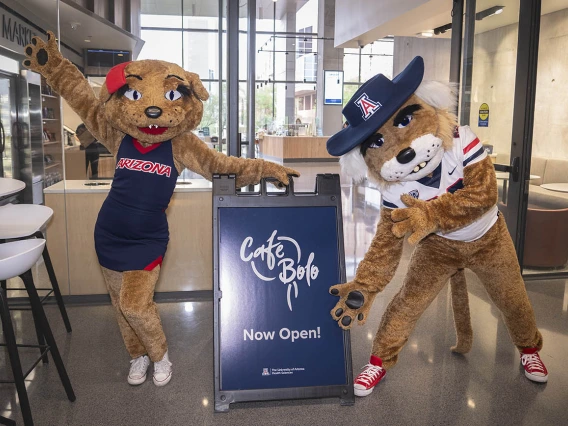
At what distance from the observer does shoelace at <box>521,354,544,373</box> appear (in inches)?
107

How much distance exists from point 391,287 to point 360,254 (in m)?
0.96

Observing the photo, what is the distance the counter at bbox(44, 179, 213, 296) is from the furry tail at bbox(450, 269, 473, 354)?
1.79m

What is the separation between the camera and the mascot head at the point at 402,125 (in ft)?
7.23

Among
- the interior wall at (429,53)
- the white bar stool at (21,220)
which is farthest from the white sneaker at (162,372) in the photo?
the interior wall at (429,53)

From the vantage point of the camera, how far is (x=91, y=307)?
3.79m

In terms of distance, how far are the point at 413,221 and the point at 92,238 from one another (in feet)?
8.23

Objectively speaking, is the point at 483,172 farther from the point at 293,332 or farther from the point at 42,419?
the point at 42,419

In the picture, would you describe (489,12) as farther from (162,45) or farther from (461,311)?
(461,311)

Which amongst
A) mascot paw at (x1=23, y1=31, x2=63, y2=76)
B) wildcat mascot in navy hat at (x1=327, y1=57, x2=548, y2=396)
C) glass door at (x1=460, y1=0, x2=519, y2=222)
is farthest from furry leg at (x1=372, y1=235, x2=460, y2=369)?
glass door at (x1=460, y1=0, x2=519, y2=222)

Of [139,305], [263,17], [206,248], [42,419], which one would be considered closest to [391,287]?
[206,248]

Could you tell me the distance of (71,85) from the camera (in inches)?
103

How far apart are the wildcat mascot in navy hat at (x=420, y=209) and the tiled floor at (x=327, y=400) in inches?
6.6

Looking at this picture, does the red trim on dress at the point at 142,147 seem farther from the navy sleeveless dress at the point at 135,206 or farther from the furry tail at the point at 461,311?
the furry tail at the point at 461,311

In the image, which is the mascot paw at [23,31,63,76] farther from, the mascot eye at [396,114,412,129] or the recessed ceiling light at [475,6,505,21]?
the recessed ceiling light at [475,6,505,21]
